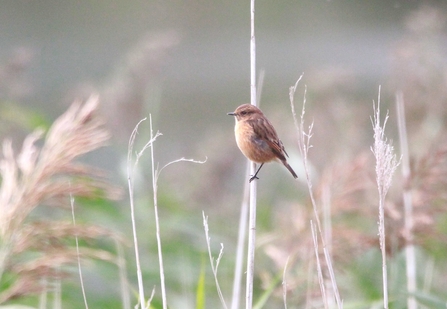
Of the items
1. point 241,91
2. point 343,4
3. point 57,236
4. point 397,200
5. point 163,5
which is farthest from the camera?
point 343,4

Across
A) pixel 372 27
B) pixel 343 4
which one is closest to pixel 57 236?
pixel 372 27

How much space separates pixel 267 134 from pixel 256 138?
0.07 metres

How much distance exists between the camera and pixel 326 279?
3.35m

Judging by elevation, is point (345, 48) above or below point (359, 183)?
above

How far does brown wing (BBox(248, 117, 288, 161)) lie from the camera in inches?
143

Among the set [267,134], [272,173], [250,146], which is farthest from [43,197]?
[272,173]

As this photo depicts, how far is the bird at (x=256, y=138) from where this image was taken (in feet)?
11.7

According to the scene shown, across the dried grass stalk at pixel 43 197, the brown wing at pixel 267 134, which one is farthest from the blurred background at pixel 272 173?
the dried grass stalk at pixel 43 197

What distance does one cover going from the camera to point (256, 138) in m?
3.64

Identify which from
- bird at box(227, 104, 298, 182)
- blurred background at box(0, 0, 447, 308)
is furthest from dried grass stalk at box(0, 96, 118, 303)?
bird at box(227, 104, 298, 182)

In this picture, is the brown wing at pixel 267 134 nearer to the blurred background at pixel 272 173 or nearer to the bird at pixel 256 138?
the bird at pixel 256 138

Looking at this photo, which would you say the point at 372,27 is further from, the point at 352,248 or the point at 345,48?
the point at 352,248

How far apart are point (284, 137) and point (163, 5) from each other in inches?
358

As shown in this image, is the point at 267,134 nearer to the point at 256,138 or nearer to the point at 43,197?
the point at 256,138
